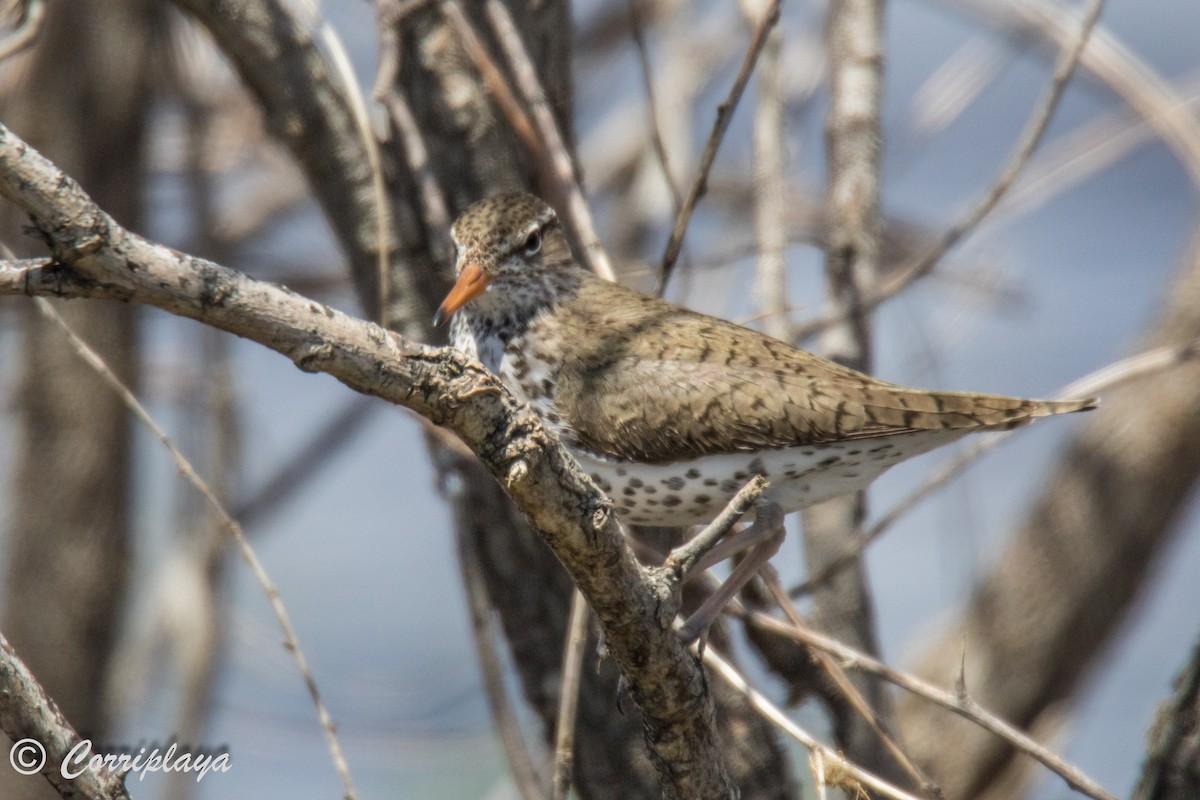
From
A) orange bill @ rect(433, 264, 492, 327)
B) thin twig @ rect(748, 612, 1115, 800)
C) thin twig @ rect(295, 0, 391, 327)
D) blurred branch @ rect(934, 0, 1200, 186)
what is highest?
blurred branch @ rect(934, 0, 1200, 186)

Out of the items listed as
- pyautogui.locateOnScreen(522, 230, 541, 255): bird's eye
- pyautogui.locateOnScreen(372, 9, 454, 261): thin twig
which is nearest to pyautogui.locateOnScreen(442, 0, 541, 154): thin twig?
pyautogui.locateOnScreen(372, 9, 454, 261): thin twig

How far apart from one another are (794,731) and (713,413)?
875 millimetres

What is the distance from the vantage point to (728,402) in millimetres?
3523

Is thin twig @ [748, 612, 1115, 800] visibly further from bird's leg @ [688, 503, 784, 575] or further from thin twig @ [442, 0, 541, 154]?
thin twig @ [442, 0, 541, 154]

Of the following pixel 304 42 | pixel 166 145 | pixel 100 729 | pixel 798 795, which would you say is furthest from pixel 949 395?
pixel 166 145

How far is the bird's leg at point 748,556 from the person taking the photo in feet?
11.0

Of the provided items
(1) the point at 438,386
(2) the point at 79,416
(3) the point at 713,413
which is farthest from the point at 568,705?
(2) the point at 79,416

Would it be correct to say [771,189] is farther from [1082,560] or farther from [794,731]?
[1082,560]

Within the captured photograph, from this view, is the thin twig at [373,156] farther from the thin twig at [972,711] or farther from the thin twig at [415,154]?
the thin twig at [972,711]

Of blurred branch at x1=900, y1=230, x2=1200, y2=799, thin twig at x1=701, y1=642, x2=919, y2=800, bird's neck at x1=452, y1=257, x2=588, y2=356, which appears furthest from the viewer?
blurred branch at x1=900, y1=230, x2=1200, y2=799

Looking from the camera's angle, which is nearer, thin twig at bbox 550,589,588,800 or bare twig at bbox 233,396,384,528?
thin twig at bbox 550,589,588,800

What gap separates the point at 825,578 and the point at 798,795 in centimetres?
75

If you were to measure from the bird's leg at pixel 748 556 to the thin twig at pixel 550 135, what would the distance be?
114cm

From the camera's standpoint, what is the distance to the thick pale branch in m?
2.06
